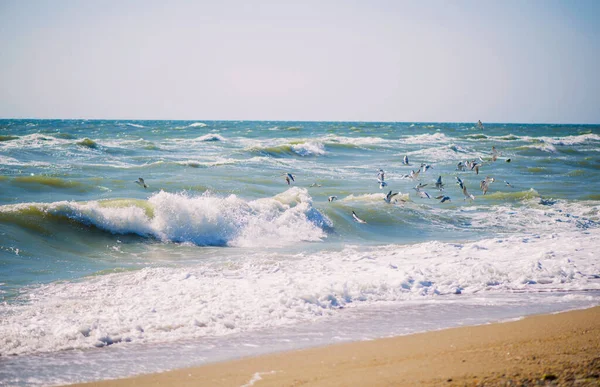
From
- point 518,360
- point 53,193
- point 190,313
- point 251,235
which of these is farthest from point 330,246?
point 53,193

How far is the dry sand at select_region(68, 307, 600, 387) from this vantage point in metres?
3.68

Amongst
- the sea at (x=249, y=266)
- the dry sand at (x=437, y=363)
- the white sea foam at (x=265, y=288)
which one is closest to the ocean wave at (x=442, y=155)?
the sea at (x=249, y=266)

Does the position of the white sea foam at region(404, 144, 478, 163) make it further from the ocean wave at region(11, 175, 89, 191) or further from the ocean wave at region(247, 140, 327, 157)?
the ocean wave at region(11, 175, 89, 191)

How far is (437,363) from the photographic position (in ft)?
13.7

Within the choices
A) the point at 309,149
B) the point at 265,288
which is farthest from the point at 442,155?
the point at 265,288

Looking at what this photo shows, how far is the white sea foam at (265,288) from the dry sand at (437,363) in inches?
44.5

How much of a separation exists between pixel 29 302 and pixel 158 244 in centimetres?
433

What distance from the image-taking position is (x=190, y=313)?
20.0ft

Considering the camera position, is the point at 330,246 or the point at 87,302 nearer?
the point at 87,302

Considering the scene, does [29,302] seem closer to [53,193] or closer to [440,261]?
Answer: [440,261]

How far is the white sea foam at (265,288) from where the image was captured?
564 cm

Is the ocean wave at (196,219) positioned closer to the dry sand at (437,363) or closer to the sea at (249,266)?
the sea at (249,266)

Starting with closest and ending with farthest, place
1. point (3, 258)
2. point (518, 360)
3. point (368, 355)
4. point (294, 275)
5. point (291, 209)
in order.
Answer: point (518, 360)
point (368, 355)
point (294, 275)
point (3, 258)
point (291, 209)

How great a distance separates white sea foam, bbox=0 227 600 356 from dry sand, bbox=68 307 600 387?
3.71 ft
